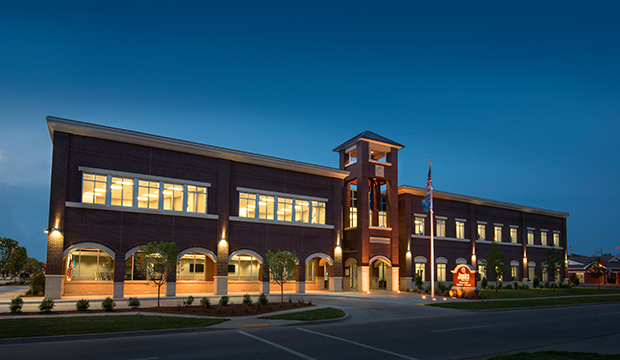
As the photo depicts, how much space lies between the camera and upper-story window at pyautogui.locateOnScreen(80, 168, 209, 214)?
31422mm

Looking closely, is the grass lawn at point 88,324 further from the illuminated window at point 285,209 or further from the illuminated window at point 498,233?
the illuminated window at point 498,233

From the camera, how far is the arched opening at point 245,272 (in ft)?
125

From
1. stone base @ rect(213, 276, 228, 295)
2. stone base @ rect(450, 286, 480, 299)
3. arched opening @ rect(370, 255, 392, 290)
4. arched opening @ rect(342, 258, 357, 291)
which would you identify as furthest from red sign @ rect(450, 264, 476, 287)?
stone base @ rect(213, 276, 228, 295)

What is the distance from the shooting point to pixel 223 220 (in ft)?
118

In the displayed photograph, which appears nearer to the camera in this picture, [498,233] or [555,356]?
[555,356]

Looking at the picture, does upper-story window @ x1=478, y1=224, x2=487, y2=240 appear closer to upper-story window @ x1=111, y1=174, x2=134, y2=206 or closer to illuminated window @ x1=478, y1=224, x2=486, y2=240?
illuminated window @ x1=478, y1=224, x2=486, y2=240

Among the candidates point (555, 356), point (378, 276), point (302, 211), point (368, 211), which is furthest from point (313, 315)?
point (378, 276)

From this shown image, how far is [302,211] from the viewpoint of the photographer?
136 feet

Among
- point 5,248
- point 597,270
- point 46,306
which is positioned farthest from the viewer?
point 5,248

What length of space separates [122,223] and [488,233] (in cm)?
4450

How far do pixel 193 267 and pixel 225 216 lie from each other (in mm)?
5103

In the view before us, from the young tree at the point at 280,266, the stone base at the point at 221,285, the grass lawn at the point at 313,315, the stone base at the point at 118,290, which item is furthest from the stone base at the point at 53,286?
the grass lawn at the point at 313,315

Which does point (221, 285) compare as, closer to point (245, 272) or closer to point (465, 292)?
point (245, 272)

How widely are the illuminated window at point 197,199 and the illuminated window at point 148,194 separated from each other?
2483 millimetres
